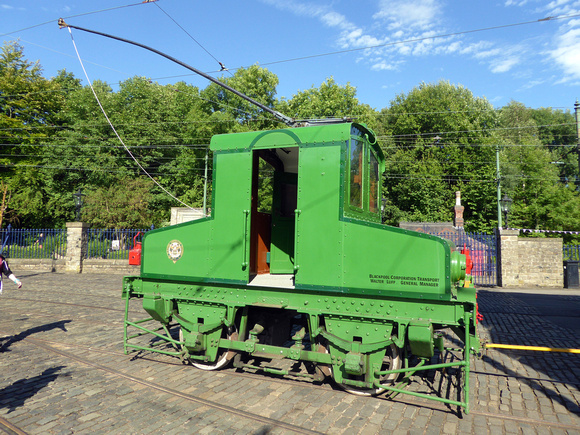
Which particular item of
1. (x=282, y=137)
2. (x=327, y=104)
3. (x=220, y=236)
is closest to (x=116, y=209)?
(x=327, y=104)

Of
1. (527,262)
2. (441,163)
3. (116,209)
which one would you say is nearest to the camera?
(527,262)

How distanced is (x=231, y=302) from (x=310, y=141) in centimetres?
259

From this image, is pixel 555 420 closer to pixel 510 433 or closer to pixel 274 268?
pixel 510 433

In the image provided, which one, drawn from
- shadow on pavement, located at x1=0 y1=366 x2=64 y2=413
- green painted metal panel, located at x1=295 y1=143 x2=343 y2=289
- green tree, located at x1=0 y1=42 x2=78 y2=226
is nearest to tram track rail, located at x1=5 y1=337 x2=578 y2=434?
shadow on pavement, located at x1=0 y1=366 x2=64 y2=413

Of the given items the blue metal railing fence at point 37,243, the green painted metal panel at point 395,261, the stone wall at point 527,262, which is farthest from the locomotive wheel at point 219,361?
the blue metal railing fence at point 37,243

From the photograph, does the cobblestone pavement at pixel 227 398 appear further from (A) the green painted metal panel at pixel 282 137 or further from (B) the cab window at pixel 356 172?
(A) the green painted metal panel at pixel 282 137

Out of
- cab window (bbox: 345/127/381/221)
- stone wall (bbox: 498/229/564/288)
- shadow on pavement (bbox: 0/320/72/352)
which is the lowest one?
shadow on pavement (bbox: 0/320/72/352)

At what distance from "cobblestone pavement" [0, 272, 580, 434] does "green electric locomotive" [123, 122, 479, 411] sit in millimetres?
320

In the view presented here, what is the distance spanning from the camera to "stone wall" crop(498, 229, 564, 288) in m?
17.1

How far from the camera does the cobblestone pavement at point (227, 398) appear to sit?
408 cm

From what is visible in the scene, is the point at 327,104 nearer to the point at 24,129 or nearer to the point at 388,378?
the point at 24,129

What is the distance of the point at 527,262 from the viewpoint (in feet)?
56.9

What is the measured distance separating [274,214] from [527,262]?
1590 cm

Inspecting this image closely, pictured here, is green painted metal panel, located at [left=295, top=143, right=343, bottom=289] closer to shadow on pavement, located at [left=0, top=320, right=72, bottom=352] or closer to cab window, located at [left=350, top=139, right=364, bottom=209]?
cab window, located at [left=350, top=139, right=364, bottom=209]
